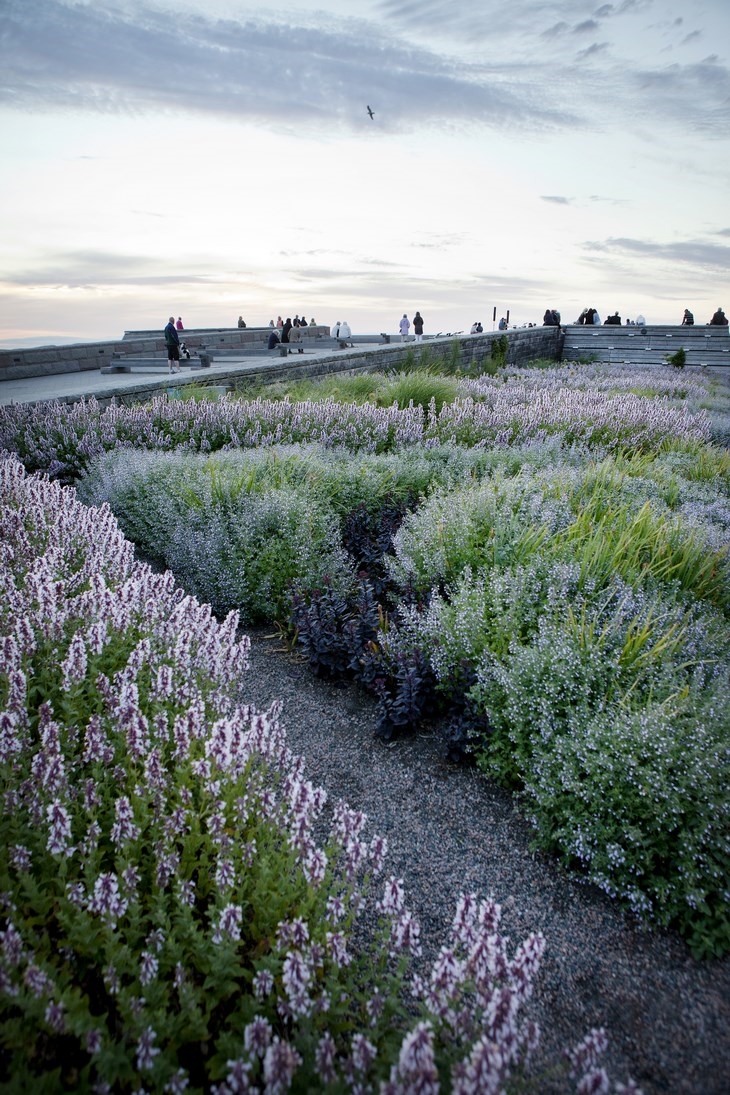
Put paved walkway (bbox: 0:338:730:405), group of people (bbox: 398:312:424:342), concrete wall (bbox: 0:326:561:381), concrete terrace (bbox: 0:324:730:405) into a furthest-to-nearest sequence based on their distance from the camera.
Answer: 1. group of people (bbox: 398:312:424:342)
2. concrete wall (bbox: 0:326:561:381)
3. concrete terrace (bbox: 0:324:730:405)
4. paved walkway (bbox: 0:338:730:405)

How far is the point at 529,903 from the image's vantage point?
273 centimetres

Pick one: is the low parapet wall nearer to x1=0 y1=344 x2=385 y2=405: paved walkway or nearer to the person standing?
x1=0 y1=344 x2=385 y2=405: paved walkway

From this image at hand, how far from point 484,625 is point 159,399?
7367 millimetres

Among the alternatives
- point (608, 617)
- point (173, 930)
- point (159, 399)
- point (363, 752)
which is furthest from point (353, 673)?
point (159, 399)

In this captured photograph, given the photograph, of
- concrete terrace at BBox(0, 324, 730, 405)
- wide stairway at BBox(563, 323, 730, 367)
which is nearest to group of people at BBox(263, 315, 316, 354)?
concrete terrace at BBox(0, 324, 730, 405)

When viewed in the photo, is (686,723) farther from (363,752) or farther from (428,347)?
(428,347)

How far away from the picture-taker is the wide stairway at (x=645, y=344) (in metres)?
28.0

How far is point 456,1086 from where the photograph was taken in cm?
141

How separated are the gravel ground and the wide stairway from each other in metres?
27.1

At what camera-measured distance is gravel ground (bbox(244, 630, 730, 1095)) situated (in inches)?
84.6

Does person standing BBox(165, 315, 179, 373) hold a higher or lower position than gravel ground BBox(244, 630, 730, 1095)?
higher

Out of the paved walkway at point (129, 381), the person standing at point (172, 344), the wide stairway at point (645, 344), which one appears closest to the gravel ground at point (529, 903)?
the paved walkway at point (129, 381)

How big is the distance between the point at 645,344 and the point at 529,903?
30135 mm

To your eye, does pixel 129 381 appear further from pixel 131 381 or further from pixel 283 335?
pixel 283 335
